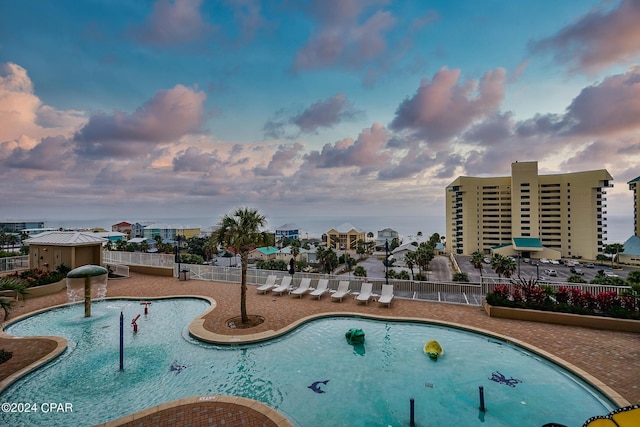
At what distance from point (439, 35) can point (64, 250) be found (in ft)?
82.9

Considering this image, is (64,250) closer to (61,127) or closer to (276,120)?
(61,127)

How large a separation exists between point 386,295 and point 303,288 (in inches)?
172

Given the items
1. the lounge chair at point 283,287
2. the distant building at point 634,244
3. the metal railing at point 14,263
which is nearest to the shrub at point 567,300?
the lounge chair at point 283,287

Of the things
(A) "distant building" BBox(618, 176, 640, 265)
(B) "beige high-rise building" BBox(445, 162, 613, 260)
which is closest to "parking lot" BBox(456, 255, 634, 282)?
(A) "distant building" BBox(618, 176, 640, 265)

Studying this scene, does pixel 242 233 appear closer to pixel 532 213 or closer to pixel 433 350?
pixel 433 350

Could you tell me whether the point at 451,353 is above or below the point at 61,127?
below

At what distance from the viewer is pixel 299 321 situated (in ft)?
36.5

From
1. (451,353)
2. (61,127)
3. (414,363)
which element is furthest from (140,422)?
(61,127)

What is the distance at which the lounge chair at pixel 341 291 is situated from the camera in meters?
13.8

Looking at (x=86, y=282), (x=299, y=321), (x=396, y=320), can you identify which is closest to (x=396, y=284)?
(x=396, y=320)

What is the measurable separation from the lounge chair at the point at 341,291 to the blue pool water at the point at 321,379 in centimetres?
292

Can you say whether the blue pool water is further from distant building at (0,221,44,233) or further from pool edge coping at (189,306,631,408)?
distant building at (0,221,44,233)

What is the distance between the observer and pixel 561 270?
52188 millimetres

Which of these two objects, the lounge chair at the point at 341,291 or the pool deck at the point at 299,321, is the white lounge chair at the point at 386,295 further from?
the lounge chair at the point at 341,291
